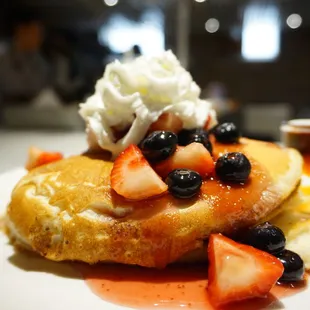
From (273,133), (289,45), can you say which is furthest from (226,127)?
(289,45)

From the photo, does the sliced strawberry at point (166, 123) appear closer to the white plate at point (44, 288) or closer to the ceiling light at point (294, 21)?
the white plate at point (44, 288)

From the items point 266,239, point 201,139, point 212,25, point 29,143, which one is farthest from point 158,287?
point 212,25

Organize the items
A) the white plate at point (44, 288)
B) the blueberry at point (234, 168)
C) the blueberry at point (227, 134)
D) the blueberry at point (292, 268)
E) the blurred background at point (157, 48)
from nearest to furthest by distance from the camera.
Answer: the white plate at point (44, 288), the blueberry at point (292, 268), the blueberry at point (234, 168), the blueberry at point (227, 134), the blurred background at point (157, 48)

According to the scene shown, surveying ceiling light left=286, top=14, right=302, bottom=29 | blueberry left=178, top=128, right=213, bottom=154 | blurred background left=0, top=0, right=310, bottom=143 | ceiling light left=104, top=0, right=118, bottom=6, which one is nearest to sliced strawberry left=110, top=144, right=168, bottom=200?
blueberry left=178, top=128, right=213, bottom=154

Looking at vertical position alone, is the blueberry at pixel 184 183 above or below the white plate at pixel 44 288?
above

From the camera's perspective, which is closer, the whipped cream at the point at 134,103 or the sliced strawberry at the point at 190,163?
the sliced strawberry at the point at 190,163

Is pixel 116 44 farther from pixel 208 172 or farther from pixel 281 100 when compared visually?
pixel 208 172

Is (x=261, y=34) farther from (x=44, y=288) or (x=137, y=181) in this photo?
(x=44, y=288)

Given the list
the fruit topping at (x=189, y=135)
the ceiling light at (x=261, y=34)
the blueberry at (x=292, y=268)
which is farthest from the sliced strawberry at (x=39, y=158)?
the ceiling light at (x=261, y=34)
